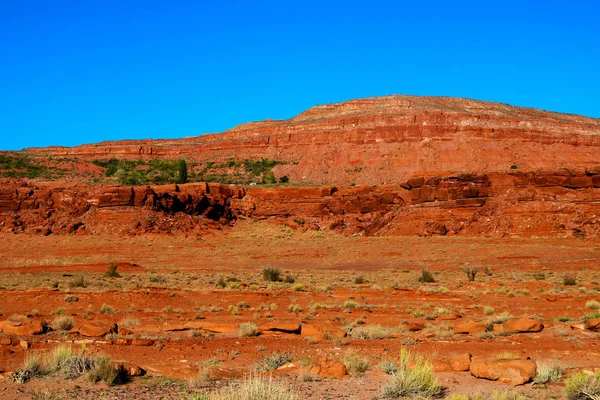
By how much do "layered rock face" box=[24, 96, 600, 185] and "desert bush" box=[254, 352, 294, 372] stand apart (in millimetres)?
58616

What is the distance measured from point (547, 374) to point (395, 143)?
69.3 m

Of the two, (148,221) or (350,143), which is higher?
(350,143)

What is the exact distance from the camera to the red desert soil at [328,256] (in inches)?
439

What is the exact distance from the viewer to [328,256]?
1603 inches

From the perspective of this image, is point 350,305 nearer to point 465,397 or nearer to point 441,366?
point 441,366

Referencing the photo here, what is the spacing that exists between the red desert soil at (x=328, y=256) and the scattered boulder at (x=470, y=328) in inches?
2.4

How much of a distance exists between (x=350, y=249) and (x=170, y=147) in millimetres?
51234

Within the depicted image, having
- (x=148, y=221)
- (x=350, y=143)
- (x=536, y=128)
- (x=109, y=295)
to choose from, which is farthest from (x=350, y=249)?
(x=536, y=128)

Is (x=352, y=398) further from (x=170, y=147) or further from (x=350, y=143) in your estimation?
(x=170, y=147)

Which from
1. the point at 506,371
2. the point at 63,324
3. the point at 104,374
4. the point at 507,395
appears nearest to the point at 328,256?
the point at 63,324

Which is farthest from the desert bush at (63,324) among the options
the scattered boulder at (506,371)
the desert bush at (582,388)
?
the desert bush at (582,388)

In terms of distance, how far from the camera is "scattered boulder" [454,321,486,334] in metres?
13.9

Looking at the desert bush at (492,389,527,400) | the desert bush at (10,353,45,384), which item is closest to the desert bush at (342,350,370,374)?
the desert bush at (492,389,527,400)

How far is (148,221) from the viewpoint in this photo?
47.5 m
